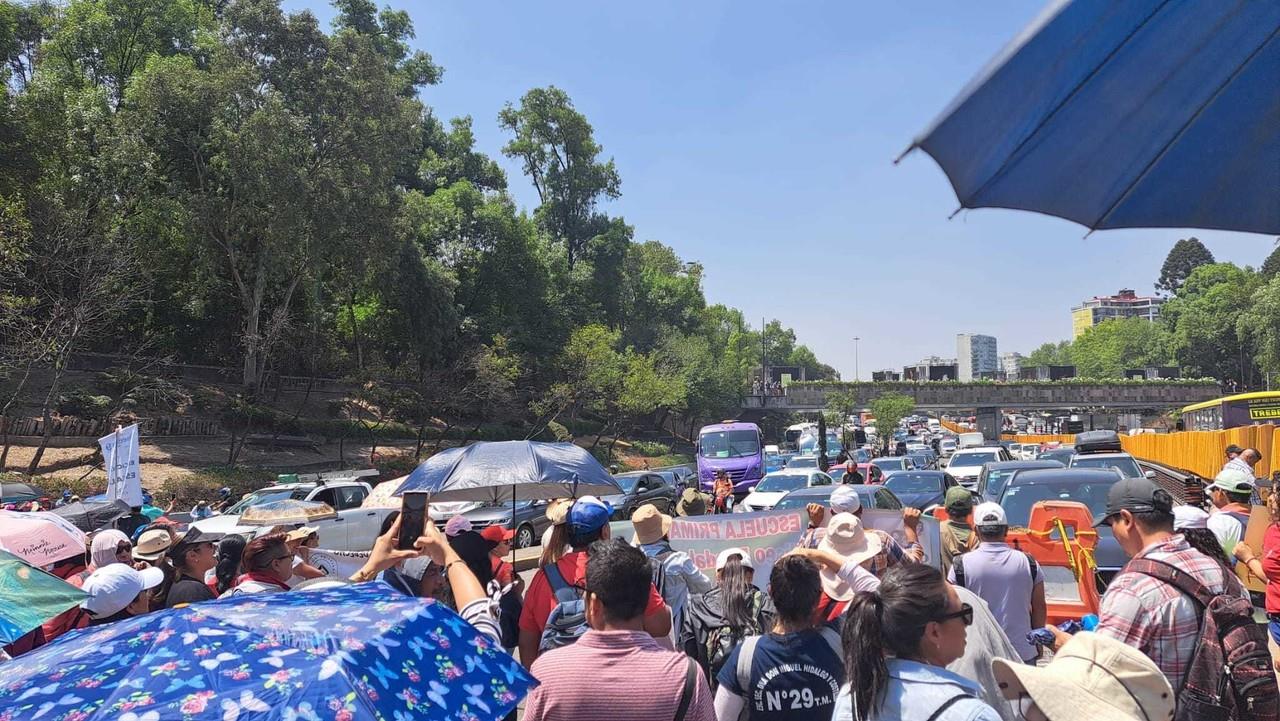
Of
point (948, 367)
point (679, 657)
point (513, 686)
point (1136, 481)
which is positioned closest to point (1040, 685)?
point (679, 657)

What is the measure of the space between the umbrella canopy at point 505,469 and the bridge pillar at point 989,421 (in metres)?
71.4

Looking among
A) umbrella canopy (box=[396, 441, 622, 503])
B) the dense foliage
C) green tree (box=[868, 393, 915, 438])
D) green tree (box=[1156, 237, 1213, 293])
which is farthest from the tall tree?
green tree (box=[1156, 237, 1213, 293])

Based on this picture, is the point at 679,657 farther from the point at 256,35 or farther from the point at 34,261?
the point at 256,35

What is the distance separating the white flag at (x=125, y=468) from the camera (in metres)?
12.1

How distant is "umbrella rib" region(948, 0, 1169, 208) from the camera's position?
9.64 ft

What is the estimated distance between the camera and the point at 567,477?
8.26 metres

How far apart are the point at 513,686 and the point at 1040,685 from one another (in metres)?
1.48

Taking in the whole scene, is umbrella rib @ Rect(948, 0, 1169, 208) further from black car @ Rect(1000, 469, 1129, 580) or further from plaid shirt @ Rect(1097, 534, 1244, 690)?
black car @ Rect(1000, 469, 1129, 580)

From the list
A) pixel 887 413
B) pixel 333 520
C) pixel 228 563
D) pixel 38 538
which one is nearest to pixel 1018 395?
pixel 887 413

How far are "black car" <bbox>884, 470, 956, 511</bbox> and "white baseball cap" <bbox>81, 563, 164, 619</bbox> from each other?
14.9m

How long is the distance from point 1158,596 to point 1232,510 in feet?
13.9

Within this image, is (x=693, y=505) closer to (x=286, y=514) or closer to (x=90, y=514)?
(x=286, y=514)

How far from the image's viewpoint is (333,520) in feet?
48.7

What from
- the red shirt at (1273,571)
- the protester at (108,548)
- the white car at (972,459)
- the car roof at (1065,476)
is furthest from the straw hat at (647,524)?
the white car at (972,459)
